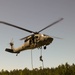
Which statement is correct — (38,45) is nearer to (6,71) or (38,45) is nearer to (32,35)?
(32,35)

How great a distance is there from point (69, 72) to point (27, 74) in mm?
5518

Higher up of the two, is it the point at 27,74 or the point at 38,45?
the point at 38,45

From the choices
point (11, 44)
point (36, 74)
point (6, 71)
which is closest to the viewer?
point (36, 74)

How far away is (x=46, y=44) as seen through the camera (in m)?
27.0

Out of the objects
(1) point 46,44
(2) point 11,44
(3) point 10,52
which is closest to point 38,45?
(1) point 46,44

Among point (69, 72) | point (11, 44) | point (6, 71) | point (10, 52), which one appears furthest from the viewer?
point (11, 44)

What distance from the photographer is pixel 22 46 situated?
103ft

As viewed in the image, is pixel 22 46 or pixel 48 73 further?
pixel 22 46

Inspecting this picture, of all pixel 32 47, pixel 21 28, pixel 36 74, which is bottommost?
pixel 36 74

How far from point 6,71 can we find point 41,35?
25.6 feet

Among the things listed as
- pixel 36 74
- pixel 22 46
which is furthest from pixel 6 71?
pixel 36 74

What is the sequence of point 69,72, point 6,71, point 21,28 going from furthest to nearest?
point 6,71 → point 21,28 → point 69,72

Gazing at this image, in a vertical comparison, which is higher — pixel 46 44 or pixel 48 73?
pixel 46 44

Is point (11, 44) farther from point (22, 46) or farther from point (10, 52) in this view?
point (22, 46)
